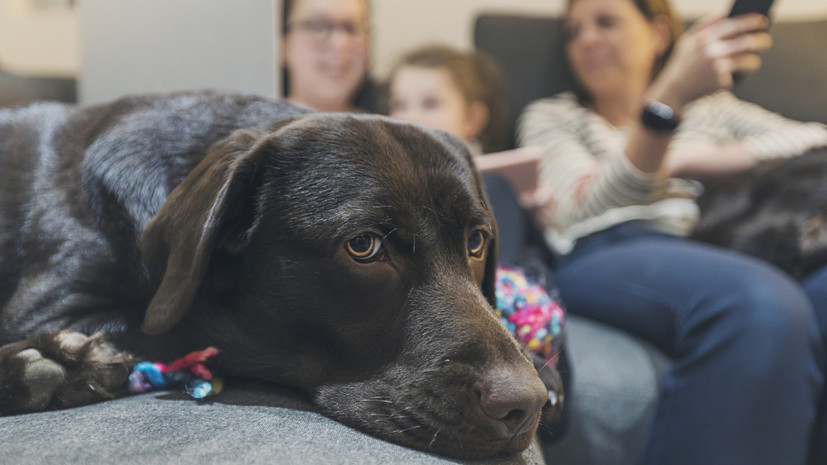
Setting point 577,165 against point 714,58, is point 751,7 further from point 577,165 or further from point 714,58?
point 577,165

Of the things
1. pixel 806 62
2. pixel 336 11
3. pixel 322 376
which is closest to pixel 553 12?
pixel 806 62

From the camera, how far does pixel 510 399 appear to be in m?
0.86

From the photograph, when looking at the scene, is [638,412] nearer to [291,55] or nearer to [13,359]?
[13,359]

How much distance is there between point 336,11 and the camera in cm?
254

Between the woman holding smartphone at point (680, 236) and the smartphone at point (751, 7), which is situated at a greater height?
the smartphone at point (751, 7)

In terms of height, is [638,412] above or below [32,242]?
below

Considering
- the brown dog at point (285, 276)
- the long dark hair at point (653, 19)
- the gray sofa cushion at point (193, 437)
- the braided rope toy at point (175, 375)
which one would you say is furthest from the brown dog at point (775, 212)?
the braided rope toy at point (175, 375)

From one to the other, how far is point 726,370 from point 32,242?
4.98 ft

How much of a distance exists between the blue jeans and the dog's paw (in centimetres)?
126

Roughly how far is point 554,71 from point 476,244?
2.21 metres

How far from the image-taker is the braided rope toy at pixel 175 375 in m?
1.06

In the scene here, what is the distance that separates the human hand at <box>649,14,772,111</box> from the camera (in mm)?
2023

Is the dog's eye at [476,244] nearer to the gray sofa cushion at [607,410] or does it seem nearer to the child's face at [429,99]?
the gray sofa cushion at [607,410]

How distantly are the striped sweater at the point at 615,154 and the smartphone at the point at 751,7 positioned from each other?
362 mm
